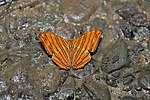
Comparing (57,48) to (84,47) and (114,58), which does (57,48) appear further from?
(114,58)

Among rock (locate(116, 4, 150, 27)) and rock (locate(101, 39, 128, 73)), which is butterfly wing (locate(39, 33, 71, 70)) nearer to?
rock (locate(101, 39, 128, 73))

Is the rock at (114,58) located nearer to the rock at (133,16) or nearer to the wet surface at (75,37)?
the wet surface at (75,37)

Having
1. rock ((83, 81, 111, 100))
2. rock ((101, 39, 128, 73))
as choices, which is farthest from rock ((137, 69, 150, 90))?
rock ((83, 81, 111, 100))

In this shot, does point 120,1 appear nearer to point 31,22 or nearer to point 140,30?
point 140,30

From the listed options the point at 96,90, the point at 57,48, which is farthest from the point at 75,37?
the point at 96,90

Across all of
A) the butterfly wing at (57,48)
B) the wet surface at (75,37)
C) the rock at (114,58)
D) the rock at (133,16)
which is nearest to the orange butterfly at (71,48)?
the butterfly wing at (57,48)

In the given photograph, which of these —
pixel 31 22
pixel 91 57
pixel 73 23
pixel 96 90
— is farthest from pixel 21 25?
pixel 96 90
